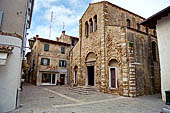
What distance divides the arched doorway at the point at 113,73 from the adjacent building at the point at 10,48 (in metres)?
7.82

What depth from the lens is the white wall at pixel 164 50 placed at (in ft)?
24.7

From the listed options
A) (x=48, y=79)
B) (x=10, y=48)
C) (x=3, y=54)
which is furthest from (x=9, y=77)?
(x=48, y=79)

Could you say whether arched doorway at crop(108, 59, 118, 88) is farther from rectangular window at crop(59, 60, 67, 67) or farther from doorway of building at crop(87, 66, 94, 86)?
rectangular window at crop(59, 60, 67, 67)

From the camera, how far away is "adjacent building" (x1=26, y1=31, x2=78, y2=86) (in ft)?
60.6

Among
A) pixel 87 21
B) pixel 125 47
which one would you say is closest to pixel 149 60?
pixel 125 47

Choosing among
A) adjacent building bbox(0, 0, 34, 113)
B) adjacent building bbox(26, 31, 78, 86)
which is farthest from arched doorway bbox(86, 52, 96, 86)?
adjacent building bbox(0, 0, 34, 113)

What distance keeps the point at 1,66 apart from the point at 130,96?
8.73 meters

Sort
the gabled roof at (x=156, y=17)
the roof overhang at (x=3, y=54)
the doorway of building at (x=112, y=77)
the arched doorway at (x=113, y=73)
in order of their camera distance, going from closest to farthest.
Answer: the roof overhang at (x=3, y=54)
the gabled roof at (x=156, y=17)
the arched doorway at (x=113, y=73)
the doorway of building at (x=112, y=77)

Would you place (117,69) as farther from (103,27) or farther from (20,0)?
(20,0)

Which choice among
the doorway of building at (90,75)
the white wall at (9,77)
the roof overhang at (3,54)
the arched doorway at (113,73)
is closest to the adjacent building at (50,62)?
the doorway of building at (90,75)

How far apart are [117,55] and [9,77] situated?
832 centimetres

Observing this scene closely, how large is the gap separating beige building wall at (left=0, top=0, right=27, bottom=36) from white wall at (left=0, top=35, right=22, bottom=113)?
0.58 m

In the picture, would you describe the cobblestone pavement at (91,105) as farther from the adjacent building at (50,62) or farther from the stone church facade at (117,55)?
the adjacent building at (50,62)

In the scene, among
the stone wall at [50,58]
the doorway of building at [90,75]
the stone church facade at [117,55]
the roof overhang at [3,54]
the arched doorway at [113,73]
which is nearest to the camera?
the roof overhang at [3,54]
